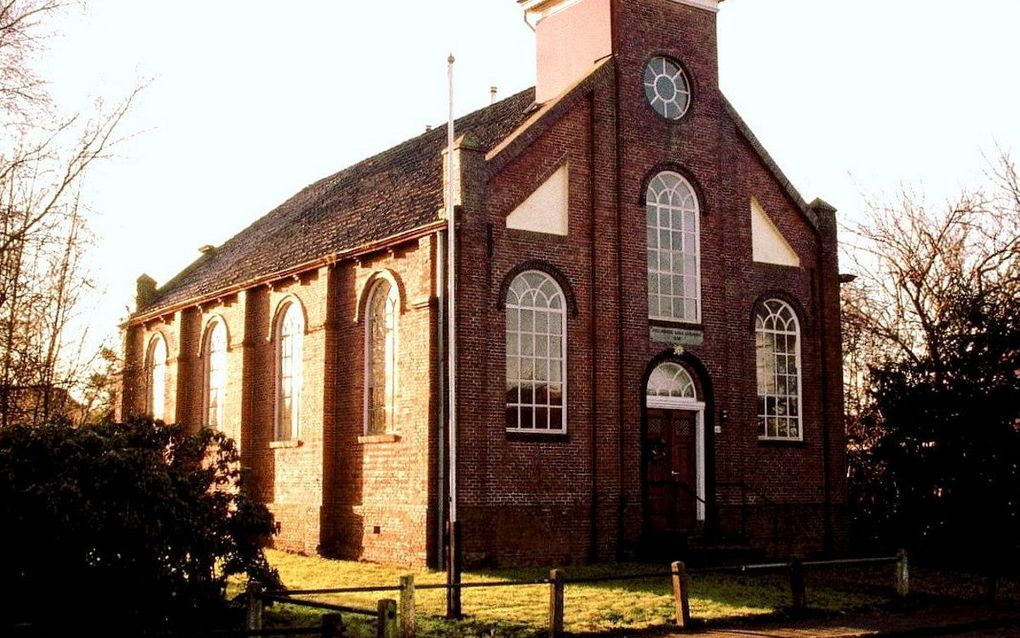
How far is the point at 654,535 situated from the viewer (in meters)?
24.2

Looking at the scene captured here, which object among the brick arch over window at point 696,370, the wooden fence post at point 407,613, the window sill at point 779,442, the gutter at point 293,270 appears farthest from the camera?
the window sill at point 779,442

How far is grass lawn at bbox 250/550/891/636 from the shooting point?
54.4 feet

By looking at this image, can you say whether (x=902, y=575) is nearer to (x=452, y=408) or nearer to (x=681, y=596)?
(x=681, y=596)

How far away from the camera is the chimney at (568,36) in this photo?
2603cm

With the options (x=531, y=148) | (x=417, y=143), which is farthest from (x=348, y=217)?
(x=531, y=148)

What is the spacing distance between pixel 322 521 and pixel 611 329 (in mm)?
7584

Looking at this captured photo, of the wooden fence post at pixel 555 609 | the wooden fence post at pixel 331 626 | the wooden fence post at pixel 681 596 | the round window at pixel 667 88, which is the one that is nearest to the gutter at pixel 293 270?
the round window at pixel 667 88

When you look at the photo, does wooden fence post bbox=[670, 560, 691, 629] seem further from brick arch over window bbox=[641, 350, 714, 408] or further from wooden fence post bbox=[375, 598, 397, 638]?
brick arch over window bbox=[641, 350, 714, 408]

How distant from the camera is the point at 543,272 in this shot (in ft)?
79.3

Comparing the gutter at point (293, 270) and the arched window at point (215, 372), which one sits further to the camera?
the arched window at point (215, 372)

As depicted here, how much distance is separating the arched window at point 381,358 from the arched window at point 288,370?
10.3 ft

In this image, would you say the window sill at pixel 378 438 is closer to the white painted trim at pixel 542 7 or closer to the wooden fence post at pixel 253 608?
the white painted trim at pixel 542 7

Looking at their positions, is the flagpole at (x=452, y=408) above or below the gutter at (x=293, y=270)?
below

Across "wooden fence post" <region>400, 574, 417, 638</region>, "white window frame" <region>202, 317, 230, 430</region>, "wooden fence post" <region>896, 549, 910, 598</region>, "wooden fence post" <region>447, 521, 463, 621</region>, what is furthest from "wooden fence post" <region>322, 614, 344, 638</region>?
"white window frame" <region>202, 317, 230, 430</region>
